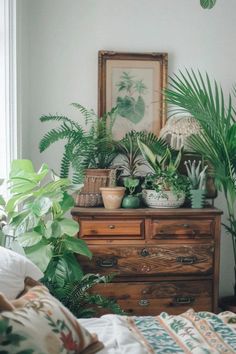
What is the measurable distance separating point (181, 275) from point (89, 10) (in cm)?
182

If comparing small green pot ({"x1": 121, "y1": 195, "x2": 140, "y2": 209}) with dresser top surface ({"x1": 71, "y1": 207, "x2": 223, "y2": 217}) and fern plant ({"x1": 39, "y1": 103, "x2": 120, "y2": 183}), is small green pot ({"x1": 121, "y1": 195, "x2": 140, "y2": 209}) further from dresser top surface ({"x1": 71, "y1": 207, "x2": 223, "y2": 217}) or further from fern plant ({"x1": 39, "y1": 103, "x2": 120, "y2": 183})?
fern plant ({"x1": 39, "y1": 103, "x2": 120, "y2": 183})

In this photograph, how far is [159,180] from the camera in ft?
10.3

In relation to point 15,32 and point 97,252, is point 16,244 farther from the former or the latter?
point 15,32

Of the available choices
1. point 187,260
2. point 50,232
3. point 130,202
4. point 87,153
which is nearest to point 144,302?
point 187,260

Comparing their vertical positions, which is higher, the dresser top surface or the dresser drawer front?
the dresser top surface

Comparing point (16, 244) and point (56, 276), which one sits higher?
point (16, 244)

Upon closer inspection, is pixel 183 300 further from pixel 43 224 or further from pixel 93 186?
pixel 43 224

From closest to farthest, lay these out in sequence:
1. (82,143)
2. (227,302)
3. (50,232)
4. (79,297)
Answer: (50,232)
(79,297)
(82,143)
(227,302)

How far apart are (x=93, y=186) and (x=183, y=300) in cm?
88

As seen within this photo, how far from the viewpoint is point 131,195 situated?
3.17 meters

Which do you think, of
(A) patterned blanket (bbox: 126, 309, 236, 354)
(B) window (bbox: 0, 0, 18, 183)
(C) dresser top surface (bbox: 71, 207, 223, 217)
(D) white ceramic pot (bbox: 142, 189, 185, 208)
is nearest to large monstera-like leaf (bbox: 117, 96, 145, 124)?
(D) white ceramic pot (bbox: 142, 189, 185, 208)

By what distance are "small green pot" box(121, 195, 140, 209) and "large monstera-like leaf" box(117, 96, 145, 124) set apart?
58 centimetres

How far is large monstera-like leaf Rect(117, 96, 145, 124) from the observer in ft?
11.2

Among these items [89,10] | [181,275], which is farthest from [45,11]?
[181,275]
